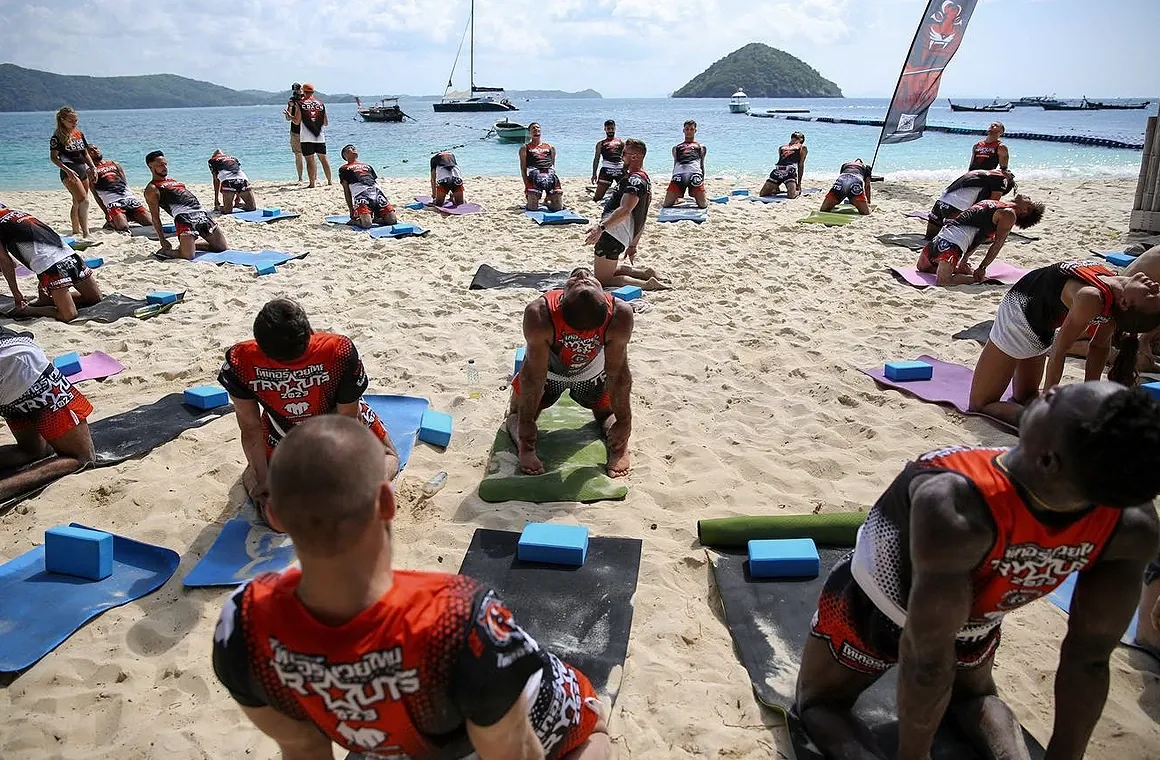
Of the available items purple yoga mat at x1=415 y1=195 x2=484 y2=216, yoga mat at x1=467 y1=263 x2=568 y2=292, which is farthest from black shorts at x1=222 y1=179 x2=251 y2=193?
yoga mat at x1=467 y1=263 x2=568 y2=292

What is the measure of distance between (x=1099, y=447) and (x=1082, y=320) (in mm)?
3091

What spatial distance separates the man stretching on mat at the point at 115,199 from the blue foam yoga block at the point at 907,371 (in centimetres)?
986

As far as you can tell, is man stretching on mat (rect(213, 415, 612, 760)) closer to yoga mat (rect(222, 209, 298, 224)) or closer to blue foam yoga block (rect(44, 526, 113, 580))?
blue foam yoga block (rect(44, 526, 113, 580))

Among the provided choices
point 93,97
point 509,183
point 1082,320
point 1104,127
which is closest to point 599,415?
point 1082,320

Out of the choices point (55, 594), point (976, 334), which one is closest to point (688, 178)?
point (976, 334)

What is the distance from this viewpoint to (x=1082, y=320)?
12.9 ft

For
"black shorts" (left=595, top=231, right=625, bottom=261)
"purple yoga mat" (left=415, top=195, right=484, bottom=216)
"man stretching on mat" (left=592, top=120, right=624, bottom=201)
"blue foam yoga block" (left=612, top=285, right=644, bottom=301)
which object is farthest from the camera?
"man stretching on mat" (left=592, top=120, right=624, bottom=201)

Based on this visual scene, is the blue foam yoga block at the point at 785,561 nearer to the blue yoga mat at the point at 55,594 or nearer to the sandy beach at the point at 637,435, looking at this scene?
the sandy beach at the point at 637,435

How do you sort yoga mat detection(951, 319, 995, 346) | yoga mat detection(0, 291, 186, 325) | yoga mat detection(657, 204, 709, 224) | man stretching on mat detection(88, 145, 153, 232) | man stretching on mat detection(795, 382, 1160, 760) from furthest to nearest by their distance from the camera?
1. yoga mat detection(657, 204, 709, 224)
2. man stretching on mat detection(88, 145, 153, 232)
3. yoga mat detection(0, 291, 186, 325)
4. yoga mat detection(951, 319, 995, 346)
5. man stretching on mat detection(795, 382, 1160, 760)

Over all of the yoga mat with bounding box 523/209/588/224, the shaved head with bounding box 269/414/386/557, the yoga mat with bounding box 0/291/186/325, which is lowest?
the yoga mat with bounding box 0/291/186/325

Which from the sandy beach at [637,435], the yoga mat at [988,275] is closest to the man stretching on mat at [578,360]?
the sandy beach at [637,435]

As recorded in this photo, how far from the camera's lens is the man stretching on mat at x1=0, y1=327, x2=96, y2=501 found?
3615 millimetres

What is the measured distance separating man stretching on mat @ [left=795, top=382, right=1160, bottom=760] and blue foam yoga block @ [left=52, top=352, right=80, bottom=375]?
5.55m

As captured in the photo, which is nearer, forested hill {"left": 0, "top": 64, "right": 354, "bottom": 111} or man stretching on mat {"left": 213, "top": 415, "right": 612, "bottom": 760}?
man stretching on mat {"left": 213, "top": 415, "right": 612, "bottom": 760}
